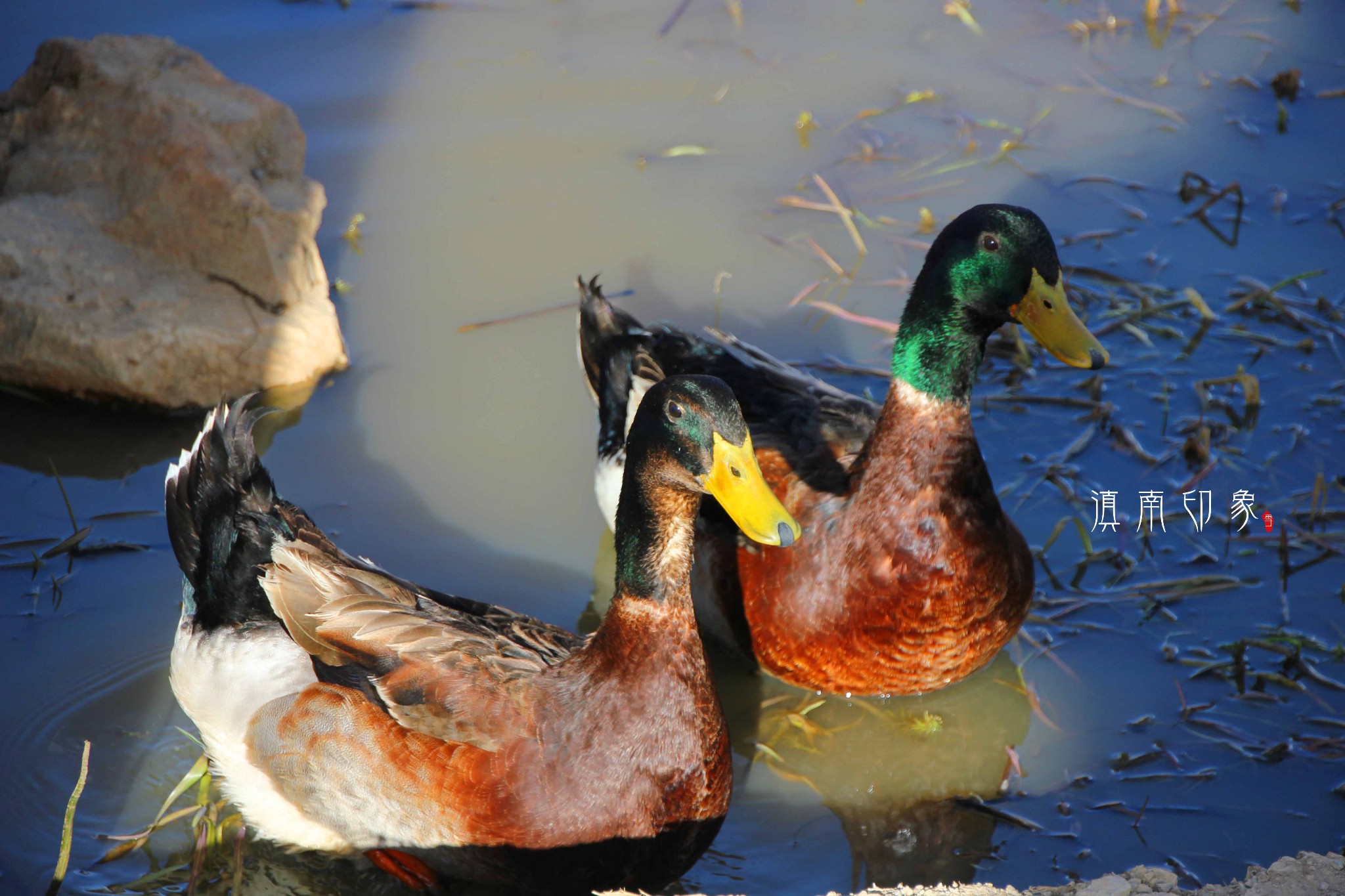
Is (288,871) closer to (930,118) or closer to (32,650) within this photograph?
(32,650)

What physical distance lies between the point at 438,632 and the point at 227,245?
7.78ft

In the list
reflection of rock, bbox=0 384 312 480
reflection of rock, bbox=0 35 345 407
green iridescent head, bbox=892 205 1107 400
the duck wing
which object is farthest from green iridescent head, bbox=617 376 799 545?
reflection of rock, bbox=0 35 345 407

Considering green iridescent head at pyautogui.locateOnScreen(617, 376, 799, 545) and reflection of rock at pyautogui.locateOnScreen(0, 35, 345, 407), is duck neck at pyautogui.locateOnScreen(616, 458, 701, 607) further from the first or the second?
reflection of rock at pyautogui.locateOnScreen(0, 35, 345, 407)

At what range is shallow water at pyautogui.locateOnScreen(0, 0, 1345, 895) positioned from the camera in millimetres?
A: 3500

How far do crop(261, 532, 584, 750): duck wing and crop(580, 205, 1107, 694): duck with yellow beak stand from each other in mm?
679

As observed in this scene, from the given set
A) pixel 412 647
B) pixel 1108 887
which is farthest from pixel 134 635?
pixel 1108 887

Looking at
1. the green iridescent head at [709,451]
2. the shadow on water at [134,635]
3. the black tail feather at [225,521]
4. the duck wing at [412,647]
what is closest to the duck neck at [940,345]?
the green iridescent head at [709,451]

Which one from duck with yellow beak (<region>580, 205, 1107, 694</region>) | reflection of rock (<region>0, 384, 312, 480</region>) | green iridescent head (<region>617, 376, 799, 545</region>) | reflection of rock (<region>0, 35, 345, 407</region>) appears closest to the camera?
green iridescent head (<region>617, 376, 799, 545</region>)

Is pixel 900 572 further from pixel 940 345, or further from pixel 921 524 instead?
pixel 940 345

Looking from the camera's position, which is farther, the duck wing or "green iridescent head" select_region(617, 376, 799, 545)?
the duck wing

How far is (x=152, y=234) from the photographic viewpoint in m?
4.86

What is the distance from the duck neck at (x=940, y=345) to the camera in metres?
3.50

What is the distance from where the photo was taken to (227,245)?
4.87 m

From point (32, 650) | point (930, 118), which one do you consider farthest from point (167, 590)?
point (930, 118)
